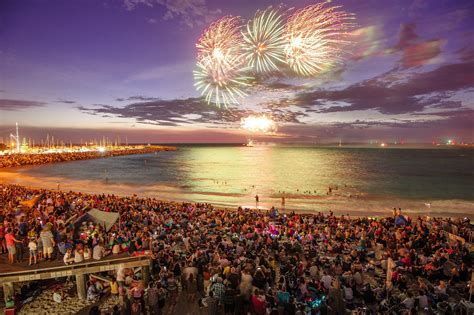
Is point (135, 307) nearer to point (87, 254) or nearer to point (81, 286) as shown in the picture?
point (81, 286)

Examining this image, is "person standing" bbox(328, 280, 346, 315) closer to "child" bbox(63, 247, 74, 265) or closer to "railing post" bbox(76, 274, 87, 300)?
"railing post" bbox(76, 274, 87, 300)

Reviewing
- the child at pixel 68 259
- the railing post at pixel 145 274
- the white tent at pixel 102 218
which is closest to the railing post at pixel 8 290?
the child at pixel 68 259

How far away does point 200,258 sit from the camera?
34.5ft

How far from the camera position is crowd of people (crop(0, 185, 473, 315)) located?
25.5ft

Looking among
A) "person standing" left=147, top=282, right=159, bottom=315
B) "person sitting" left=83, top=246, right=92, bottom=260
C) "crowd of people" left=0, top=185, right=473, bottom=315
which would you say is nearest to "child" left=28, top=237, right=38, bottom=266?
"crowd of people" left=0, top=185, right=473, bottom=315

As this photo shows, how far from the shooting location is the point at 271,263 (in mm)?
10180

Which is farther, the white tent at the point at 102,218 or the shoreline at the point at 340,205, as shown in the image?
the shoreline at the point at 340,205

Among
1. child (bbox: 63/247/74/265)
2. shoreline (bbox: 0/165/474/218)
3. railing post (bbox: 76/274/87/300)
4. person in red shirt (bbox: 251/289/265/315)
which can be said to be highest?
child (bbox: 63/247/74/265)

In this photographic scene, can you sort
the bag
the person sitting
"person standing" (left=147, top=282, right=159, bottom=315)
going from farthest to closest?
the person sitting → "person standing" (left=147, top=282, right=159, bottom=315) → the bag


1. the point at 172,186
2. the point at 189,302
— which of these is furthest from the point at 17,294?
the point at 172,186

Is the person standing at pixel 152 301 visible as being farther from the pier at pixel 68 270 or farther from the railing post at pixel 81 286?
the railing post at pixel 81 286

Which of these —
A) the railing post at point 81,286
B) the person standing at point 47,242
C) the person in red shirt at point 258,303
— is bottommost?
the railing post at point 81,286

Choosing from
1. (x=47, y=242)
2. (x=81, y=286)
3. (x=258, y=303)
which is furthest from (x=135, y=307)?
(x=47, y=242)

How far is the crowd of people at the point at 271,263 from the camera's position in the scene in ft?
25.5
